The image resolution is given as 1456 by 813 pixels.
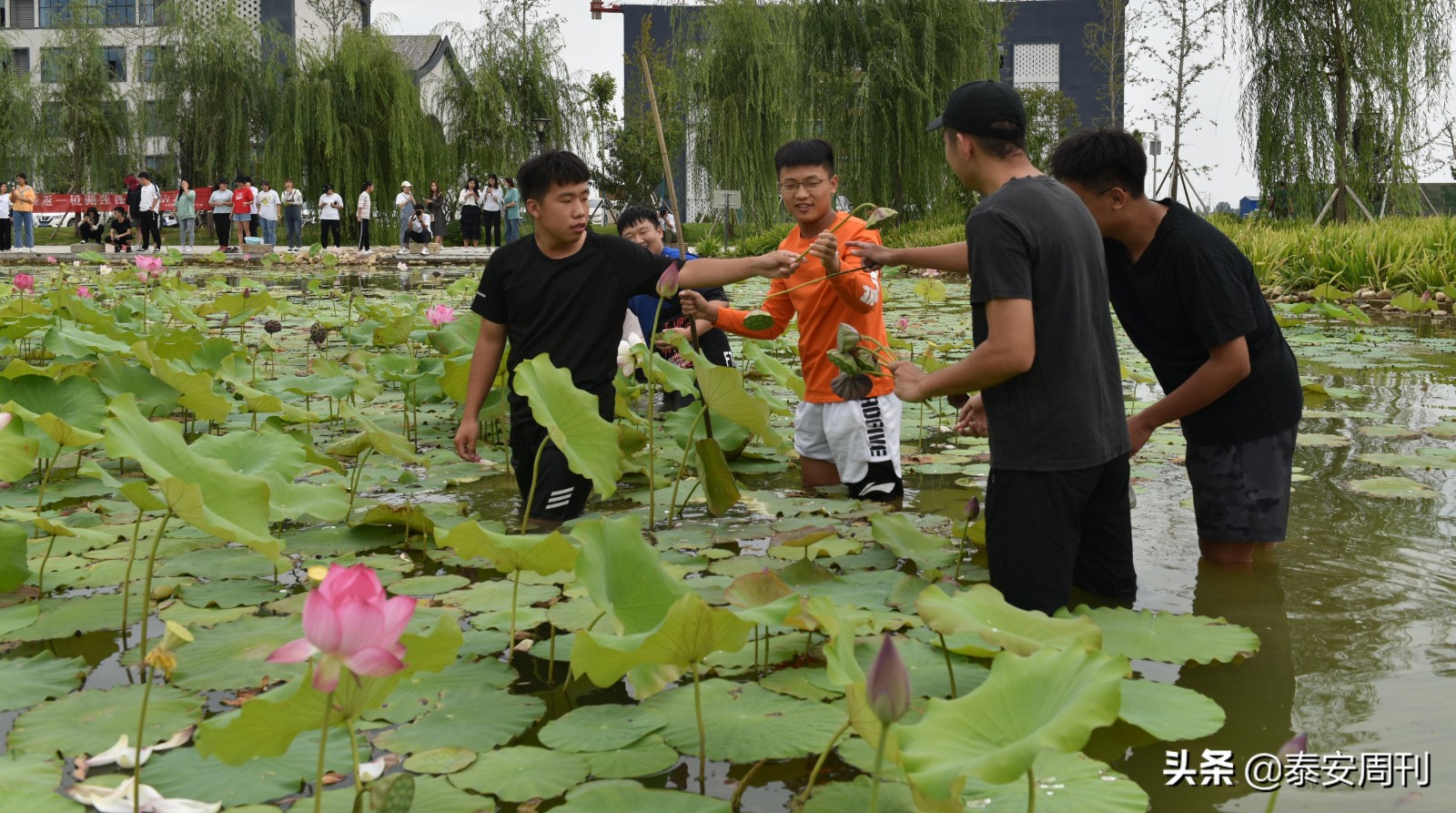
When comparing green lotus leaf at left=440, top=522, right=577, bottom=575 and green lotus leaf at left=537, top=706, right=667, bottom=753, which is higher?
green lotus leaf at left=440, top=522, right=577, bottom=575

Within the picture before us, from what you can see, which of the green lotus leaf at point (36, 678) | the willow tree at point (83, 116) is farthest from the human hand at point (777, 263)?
the willow tree at point (83, 116)

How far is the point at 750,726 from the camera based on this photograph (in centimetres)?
185

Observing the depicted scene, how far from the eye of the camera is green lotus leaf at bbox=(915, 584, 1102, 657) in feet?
5.35

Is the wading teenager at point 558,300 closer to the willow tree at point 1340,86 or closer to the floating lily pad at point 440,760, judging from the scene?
the floating lily pad at point 440,760

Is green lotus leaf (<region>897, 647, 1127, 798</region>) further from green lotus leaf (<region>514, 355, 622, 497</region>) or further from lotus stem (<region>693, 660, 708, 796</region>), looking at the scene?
green lotus leaf (<region>514, 355, 622, 497</region>)

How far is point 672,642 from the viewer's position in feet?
5.20

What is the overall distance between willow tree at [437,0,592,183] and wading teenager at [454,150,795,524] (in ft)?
66.0

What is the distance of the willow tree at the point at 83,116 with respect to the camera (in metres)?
25.4

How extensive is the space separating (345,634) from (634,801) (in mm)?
629

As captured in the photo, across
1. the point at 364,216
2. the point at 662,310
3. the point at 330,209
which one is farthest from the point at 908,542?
the point at 330,209

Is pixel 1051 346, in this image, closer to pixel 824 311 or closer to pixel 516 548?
pixel 516 548

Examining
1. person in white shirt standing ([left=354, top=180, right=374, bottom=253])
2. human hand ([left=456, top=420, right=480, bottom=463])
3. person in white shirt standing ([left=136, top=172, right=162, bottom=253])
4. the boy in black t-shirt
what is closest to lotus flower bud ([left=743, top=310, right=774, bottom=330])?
human hand ([left=456, top=420, right=480, bottom=463])

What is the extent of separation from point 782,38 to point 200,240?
14073mm

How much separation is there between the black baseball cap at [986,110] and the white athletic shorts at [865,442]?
4.33ft
